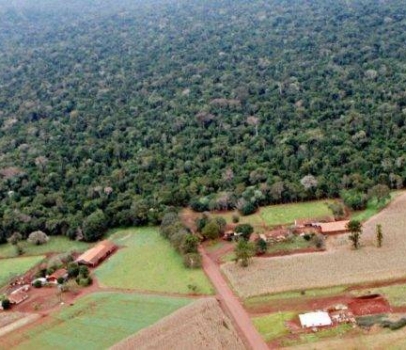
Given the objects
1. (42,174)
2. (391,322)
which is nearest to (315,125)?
(42,174)

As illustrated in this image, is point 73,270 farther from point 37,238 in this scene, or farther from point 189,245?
point 189,245

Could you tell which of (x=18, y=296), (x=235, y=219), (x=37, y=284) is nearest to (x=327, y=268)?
(x=235, y=219)

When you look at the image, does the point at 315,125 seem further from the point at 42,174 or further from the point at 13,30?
the point at 13,30

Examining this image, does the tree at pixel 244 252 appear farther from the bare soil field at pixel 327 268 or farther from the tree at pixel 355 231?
the tree at pixel 355 231

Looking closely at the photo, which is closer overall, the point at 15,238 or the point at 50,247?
the point at 50,247

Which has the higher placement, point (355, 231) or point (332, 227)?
point (355, 231)
